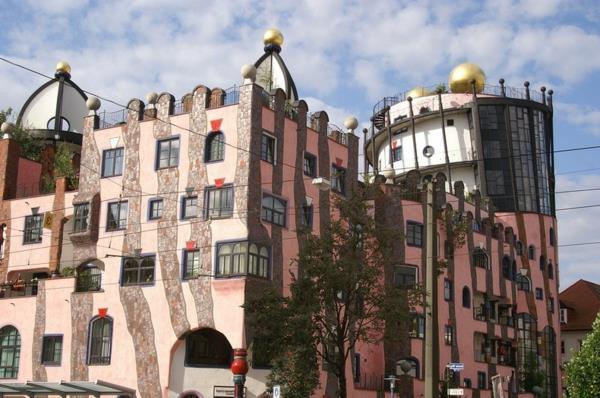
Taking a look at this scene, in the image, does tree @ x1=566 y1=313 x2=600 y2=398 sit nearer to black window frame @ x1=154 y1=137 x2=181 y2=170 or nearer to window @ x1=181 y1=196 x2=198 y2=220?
window @ x1=181 y1=196 x2=198 y2=220

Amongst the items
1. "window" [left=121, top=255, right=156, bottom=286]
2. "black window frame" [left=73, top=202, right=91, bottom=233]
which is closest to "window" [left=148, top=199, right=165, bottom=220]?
"window" [left=121, top=255, right=156, bottom=286]

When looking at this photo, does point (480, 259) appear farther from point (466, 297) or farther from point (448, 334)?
point (448, 334)

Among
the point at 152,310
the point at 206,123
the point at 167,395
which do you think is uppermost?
the point at 206,123

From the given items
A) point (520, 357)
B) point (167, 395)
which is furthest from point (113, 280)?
point (520, 357)

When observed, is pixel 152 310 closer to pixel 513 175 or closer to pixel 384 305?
pixel 384 305

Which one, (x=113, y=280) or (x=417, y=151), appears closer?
(x=113, y=280)

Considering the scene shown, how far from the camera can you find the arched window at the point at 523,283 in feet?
168

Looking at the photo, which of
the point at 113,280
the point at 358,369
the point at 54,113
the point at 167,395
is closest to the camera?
the point at 167,395

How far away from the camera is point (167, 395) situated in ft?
104

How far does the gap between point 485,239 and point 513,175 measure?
28.1 feet

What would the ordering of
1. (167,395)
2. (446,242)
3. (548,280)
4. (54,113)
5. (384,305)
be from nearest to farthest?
(384,305), (167,395), (446,242), (54,113), (548,280)

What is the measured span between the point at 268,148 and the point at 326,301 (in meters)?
7.69

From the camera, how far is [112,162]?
1420 inches

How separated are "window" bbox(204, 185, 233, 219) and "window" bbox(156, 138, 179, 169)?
244 cm
